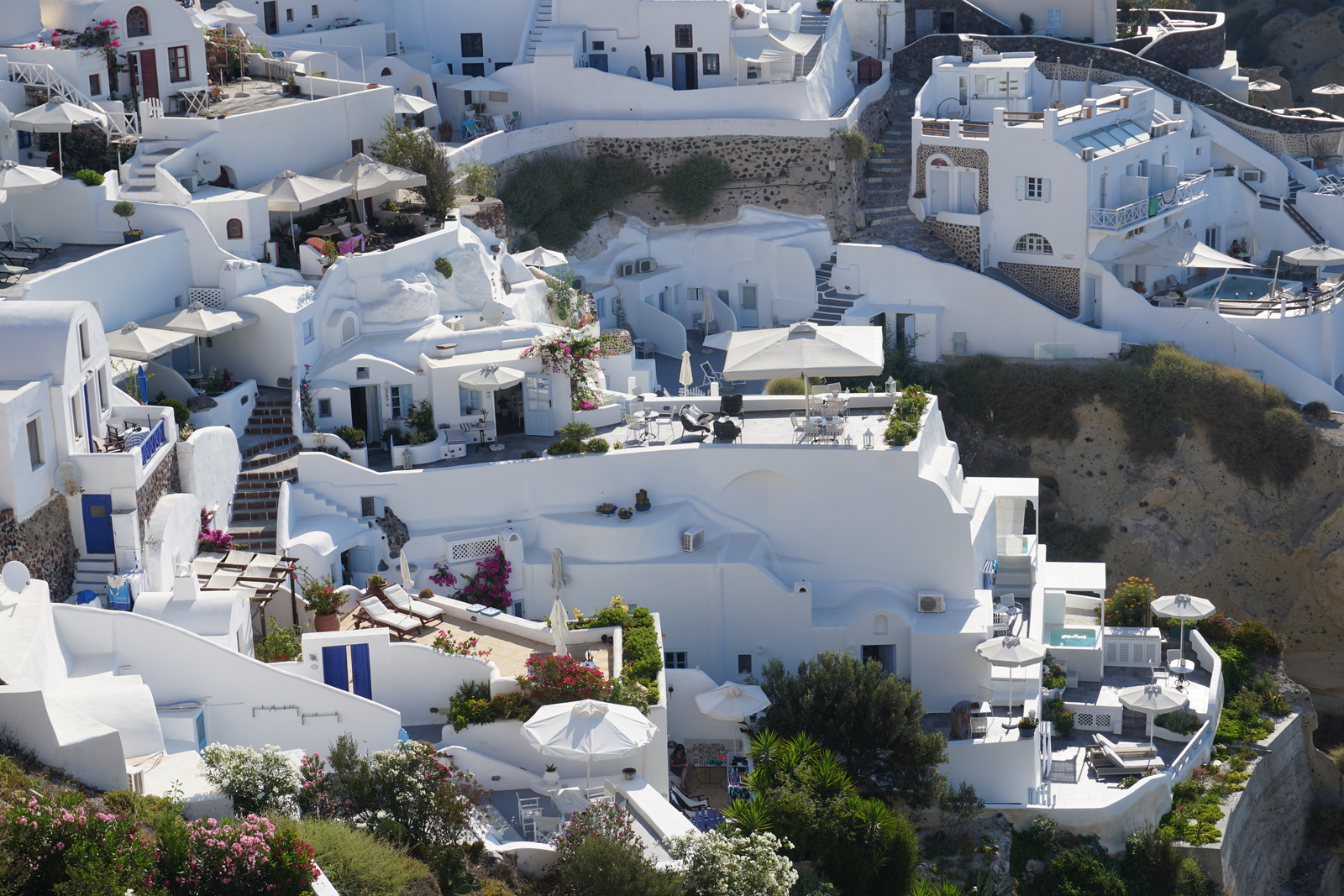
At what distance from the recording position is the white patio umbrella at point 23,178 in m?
41.7

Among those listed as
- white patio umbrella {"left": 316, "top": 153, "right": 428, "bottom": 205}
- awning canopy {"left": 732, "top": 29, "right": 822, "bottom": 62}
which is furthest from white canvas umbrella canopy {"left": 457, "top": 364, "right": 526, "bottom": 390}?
awning canopy {"left": 732, "top": 29, "right": 822, "bottom": 62}

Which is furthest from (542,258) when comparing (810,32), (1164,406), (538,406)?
(1164,406)

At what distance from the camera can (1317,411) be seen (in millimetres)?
53812

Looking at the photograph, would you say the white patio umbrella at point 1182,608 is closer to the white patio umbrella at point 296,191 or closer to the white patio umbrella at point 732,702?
the white patio umbrella at point 732,702

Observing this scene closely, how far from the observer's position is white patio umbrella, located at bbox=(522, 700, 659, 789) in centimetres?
3092

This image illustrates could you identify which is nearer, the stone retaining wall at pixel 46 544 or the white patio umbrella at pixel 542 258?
the stone retaining wall at pixel 46 544

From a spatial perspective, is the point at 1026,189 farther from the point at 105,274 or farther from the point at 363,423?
the point at 105,274

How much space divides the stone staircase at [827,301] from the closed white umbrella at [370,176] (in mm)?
14088

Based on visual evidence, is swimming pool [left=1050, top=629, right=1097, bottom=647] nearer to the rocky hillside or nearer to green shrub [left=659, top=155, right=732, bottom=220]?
the rocky hillside

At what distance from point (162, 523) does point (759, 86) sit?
29.1 meters

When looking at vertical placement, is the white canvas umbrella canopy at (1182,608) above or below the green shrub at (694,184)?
below

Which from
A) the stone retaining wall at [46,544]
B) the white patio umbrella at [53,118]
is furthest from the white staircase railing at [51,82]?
the stone retaining wall at [46,544]

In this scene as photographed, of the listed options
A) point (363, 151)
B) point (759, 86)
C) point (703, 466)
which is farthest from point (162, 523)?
point (759, 86)

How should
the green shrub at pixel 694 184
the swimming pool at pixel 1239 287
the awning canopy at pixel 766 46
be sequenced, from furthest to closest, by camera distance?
1. the awning canopy at pixel 766 46
2. the green shrub at pixel 694 184
3. the swimming pool at pixel 1239 287
